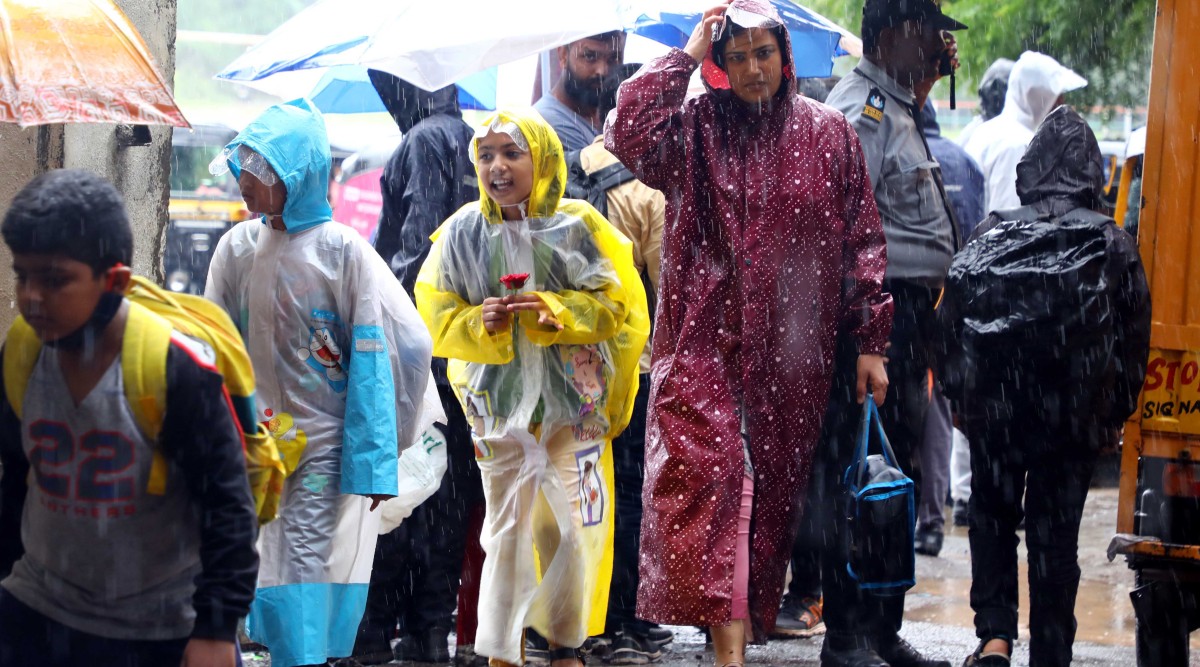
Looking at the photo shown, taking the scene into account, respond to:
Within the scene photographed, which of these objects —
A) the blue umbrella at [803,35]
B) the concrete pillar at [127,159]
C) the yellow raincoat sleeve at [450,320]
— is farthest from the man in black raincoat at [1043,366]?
the concrete pillar at [127,159]

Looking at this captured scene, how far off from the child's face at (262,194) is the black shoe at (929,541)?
196 inches

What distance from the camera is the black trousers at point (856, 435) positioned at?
553cm

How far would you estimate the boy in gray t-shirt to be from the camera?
2965 mm

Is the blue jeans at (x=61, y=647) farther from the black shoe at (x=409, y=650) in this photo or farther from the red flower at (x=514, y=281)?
the black shoe at (x=409, y=650)

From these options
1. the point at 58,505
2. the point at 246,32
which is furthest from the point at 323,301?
the point at 246,32

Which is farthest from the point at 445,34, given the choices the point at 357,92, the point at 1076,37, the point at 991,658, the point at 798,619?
the point at 1076,37

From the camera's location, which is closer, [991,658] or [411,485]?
[991,658]

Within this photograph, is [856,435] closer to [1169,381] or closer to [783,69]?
[1169,381]

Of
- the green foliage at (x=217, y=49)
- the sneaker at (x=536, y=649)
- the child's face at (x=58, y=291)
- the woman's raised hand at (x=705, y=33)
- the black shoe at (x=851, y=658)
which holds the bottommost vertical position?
the sneaker at (x=536, y=649)

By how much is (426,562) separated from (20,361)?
3348 millimetres

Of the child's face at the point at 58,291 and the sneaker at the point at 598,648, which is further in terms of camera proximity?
the sneaker at the point at 598,648

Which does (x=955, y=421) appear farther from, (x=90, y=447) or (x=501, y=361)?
(x=90, y=447)

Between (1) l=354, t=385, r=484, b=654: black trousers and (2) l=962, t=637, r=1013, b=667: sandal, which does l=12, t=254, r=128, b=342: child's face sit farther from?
(2) l=962, t=637, r=1013, b=667: sandal

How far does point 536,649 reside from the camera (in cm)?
651
